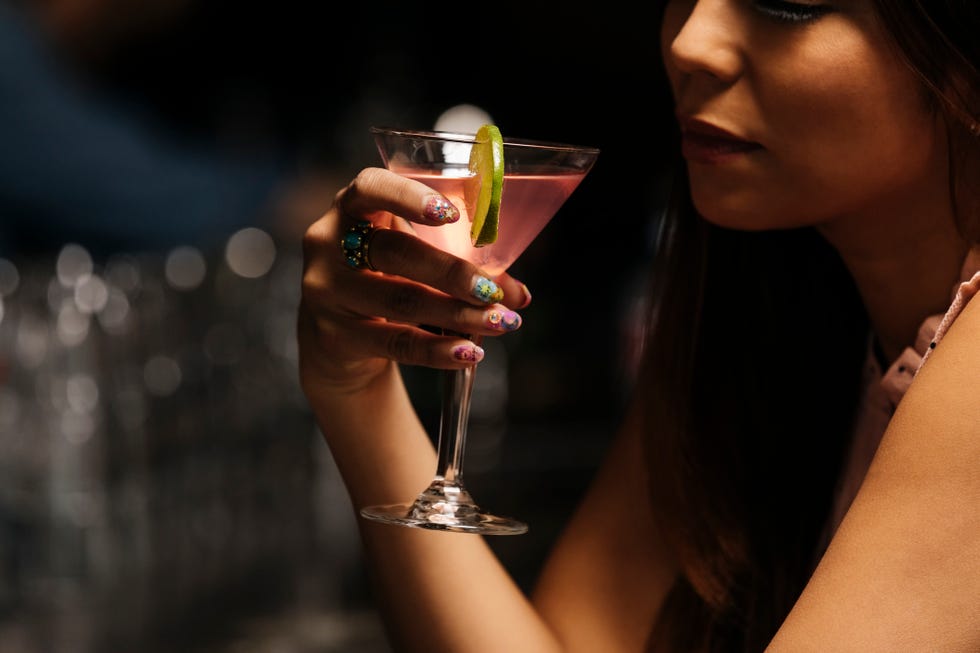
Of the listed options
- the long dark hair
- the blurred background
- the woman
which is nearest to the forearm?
the woman

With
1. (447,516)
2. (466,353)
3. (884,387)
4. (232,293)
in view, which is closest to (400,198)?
(466,353)

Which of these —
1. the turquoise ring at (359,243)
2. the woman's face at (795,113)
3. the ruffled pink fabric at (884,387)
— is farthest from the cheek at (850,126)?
the turquoise ring at (359,243)

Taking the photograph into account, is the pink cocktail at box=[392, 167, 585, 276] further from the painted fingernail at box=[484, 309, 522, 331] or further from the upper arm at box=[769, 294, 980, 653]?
the upper arm at box=[769, 294, 980, 653]

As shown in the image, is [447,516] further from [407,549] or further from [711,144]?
[711,144]

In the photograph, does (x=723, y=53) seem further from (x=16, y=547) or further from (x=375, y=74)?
(x=375, y=74)

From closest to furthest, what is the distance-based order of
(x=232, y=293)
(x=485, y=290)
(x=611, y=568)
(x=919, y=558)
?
1. (x=919, y=558)
2. (x=485, y=290)
3. (x=611, y=568)
4. (x=232, y=293)

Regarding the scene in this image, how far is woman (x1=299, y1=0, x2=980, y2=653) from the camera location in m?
1.06

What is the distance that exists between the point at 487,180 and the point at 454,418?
0.25 metres

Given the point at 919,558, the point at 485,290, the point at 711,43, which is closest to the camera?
the point at 919,558

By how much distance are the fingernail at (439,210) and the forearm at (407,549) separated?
34 centimetres

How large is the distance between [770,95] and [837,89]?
0.06m

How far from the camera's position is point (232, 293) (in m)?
2.62

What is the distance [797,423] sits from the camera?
1.63m

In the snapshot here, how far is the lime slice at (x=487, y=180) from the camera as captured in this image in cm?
108
